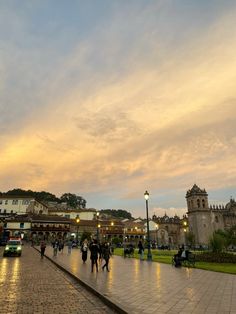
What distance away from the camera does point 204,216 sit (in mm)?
99875

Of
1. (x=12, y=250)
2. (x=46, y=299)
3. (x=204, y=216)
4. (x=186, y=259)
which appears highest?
(x=204, y=216)

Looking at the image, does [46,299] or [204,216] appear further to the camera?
[204,216]

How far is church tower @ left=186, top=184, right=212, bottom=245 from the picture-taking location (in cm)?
9769

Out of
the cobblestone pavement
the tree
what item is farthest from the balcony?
the cobblestone pavement

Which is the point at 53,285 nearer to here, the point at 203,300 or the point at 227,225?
the point at 203,300

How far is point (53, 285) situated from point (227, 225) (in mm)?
101478

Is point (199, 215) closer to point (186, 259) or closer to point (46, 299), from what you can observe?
point (186, 259)

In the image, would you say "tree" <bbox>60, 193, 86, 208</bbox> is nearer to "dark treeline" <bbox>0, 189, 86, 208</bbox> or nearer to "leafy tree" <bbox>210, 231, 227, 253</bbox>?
"dark treeline" <bbox>0, 189, 86, 208</bbox>

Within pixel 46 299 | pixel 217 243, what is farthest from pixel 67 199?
pixel 46 299

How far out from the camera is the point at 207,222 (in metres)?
99.8

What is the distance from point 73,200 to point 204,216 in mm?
81342

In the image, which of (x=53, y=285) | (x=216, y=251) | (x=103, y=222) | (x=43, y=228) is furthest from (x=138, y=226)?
(x=53, y=285)

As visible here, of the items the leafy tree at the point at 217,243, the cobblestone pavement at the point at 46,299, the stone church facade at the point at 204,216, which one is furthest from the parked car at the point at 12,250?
the stone church facade at the point at 204,216

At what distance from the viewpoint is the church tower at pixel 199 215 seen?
97.7 metres
